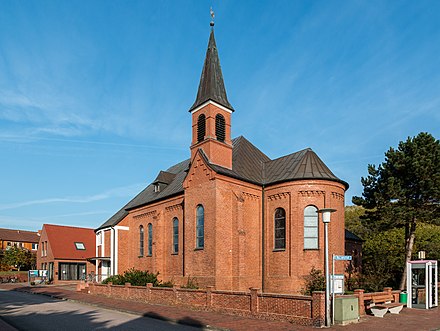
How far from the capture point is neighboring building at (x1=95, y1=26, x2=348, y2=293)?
25.5 meters

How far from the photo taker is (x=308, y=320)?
15820 millimetres

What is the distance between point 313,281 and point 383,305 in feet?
19.3

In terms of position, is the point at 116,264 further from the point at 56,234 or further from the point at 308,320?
the point at 308,320

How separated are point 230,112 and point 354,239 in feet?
55.1

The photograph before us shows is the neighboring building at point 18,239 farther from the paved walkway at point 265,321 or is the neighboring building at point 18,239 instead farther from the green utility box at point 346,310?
the green utility box at point 346,310

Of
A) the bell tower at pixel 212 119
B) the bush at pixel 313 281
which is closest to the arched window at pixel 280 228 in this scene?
the bush at pixel 313 281

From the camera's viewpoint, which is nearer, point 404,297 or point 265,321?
point 265,321

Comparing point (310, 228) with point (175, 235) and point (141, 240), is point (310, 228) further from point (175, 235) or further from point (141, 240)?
point (141, 240)

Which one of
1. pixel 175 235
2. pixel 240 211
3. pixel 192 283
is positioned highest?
pixel 240 211

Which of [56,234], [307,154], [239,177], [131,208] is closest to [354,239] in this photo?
[307,154]

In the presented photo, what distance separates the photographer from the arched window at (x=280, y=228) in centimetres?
2681

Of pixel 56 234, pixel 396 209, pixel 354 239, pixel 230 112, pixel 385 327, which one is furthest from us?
pixel 56 234

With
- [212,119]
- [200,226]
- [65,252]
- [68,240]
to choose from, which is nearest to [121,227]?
[200,226]

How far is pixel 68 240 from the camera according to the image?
5284 cm
